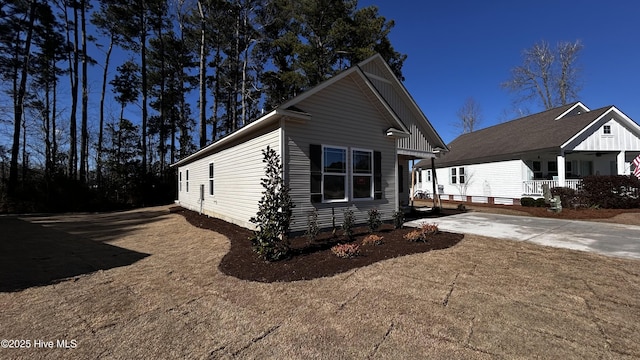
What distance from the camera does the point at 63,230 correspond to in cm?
1027

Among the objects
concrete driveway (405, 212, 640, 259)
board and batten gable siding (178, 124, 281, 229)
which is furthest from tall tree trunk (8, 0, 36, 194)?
concrete driveway (405, 212, 640, 259)

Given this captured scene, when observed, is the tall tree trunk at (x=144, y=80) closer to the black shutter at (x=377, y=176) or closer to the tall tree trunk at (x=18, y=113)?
the tall tree trunk at (x=18, y=113)

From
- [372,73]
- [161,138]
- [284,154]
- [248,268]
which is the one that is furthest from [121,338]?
[161,138]

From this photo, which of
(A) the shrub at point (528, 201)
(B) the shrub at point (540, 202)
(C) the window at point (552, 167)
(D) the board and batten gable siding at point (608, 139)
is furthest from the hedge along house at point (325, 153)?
(C) the window at point (552, 167)

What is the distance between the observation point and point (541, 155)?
51.8 ft

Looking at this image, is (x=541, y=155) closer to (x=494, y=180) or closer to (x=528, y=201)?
(x=494, y=180)

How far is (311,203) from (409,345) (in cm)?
480

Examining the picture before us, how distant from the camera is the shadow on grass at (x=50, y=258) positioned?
482cm

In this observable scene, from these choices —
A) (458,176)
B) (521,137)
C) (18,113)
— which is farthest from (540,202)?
(18,113)

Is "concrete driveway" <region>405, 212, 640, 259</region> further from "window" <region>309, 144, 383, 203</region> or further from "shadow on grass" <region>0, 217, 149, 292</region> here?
"shadow on grass" <region>0, 217, 149, 292</region>

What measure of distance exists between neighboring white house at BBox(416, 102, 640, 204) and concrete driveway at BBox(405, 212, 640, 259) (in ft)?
21.9

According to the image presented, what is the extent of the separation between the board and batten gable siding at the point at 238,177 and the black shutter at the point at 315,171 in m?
0.95

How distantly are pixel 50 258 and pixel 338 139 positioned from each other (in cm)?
733

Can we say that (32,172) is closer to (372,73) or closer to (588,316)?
(372,73)
